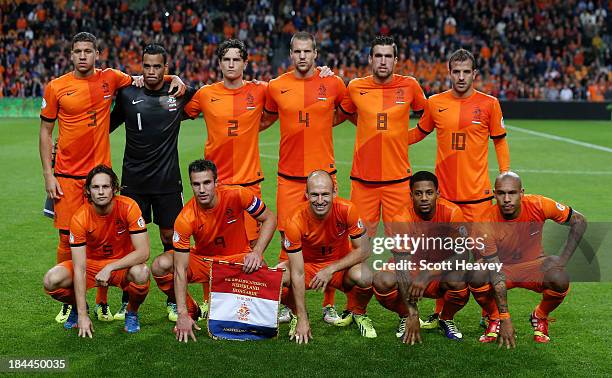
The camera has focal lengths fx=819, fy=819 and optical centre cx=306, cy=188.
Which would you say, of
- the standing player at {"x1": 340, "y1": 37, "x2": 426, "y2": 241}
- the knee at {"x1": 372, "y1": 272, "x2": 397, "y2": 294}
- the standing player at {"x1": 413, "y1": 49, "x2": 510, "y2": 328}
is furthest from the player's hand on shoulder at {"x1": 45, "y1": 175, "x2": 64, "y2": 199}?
the standing player at {"x1": 413, "y1": 49, "x2": 510, "y2": 328}

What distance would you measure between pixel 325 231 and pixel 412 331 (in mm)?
955

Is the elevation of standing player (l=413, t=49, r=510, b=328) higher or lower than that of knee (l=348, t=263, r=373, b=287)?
higher

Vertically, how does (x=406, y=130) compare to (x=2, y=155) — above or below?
A: above

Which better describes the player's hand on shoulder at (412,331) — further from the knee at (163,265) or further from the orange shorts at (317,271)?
the knee at (163,265)

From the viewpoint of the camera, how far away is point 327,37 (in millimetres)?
34125

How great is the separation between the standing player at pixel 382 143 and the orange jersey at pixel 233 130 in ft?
2.83

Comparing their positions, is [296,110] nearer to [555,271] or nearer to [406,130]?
[406,130]

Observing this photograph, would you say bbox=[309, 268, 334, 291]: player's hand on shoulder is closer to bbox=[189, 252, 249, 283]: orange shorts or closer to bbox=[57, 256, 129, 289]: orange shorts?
bbox=[189, 252, 249, 283]: orange shorts

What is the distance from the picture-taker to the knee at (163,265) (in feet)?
19.6

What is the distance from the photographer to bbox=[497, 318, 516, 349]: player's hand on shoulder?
5.62 metres

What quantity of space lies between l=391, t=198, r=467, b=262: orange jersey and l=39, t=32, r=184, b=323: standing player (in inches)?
100

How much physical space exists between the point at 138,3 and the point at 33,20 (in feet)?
15.3

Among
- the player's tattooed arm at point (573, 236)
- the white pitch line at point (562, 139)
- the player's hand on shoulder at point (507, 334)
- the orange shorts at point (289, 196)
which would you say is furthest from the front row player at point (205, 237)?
the white pitch line at point (562, 139)

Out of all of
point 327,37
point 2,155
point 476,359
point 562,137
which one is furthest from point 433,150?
point 327,37
